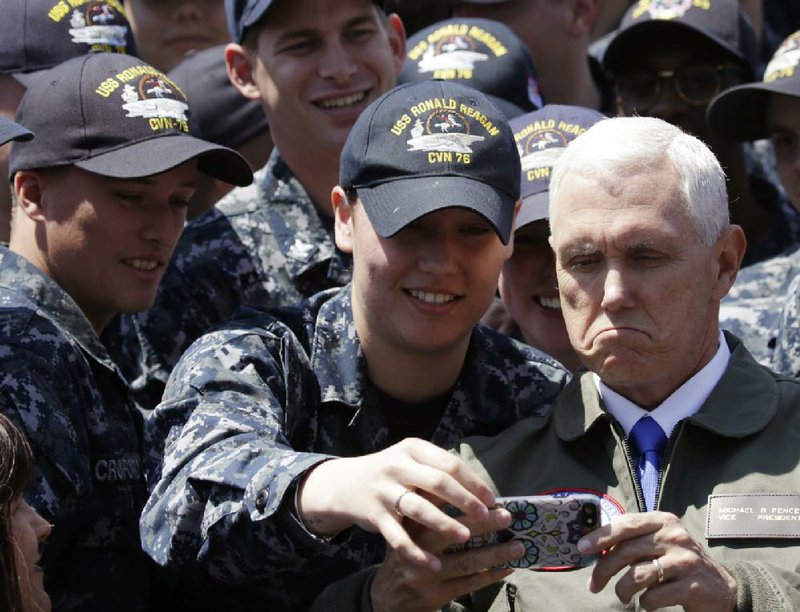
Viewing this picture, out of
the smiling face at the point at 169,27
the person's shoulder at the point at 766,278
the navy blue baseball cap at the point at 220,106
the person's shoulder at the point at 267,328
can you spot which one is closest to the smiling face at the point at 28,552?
the person's shoulder at the point at 267,328

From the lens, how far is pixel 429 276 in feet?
13.4

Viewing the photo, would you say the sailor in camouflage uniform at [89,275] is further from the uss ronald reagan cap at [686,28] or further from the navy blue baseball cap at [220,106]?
the uss ronald reagan cap at [686,28]

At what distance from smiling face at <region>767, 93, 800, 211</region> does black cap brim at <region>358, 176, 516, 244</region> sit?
1559 mm

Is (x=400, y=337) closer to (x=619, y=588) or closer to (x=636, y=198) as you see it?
(x=636, y=198)

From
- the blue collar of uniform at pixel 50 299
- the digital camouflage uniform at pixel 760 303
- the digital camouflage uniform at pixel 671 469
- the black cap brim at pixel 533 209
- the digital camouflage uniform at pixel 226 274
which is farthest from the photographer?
the digital camouflage uniform at pixel 760 303

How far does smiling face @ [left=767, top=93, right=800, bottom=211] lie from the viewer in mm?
5309

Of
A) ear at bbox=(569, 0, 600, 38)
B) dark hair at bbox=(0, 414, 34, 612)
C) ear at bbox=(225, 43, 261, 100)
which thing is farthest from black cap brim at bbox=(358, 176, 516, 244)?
ear at bbox=(569, 0, 600, 38)

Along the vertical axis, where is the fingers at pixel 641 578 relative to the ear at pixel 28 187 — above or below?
below

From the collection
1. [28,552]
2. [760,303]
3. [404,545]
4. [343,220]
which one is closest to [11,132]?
[343,220]

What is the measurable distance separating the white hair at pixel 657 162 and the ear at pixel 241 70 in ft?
6.78

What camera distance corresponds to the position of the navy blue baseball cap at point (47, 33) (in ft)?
17.0

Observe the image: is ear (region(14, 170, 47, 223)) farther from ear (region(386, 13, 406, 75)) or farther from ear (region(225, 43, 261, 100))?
ear (region(386, 13, 406, 75))

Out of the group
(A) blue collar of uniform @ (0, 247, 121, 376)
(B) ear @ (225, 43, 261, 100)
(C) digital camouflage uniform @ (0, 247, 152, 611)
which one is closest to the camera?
(C) digital camouflage uniform @ (0, 247, 152, 611)

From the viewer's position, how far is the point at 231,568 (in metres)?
3.63
